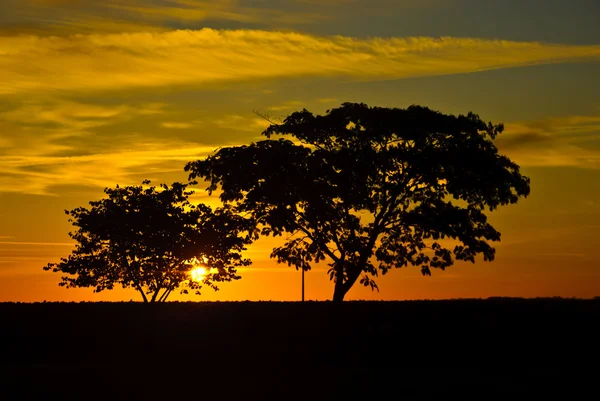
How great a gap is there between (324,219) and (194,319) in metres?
13.3

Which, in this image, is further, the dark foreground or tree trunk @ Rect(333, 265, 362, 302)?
tree trunk @ Rect(333, 265, 362, 302)

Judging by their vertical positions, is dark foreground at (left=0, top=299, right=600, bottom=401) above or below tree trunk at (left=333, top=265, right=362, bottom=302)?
below

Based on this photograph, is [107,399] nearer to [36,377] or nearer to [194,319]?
[36,377]

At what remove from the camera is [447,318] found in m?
39.6

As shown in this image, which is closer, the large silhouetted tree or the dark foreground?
the dark foreground

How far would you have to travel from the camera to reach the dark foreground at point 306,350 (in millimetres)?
26953

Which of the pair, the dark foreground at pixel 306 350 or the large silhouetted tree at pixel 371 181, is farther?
the large silhouetted tree at pixel 371 181

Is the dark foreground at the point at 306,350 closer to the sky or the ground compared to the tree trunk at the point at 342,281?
closer to the ground

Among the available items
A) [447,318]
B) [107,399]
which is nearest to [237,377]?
[107,399]

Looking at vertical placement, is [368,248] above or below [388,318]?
above

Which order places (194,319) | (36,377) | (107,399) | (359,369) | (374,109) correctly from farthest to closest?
(374,109), (194,319), (359,369), (36,377), (107,399)

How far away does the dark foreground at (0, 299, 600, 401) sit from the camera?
88.4 ft

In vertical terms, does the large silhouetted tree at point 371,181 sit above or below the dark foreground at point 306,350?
above

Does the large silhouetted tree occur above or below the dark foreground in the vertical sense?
above
